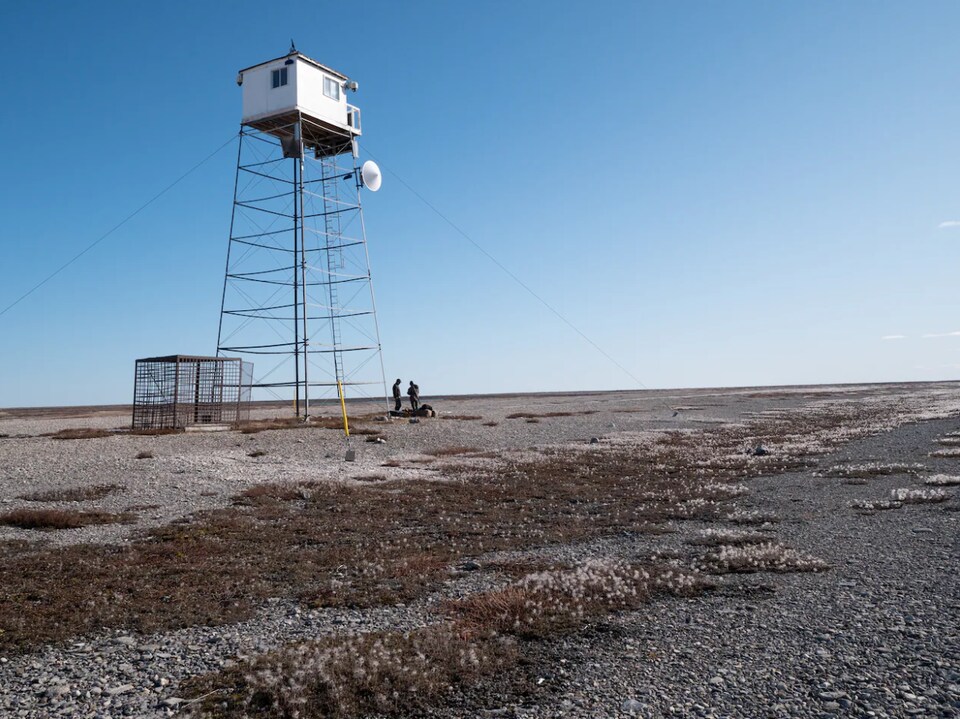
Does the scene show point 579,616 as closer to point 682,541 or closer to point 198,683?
point 198,683

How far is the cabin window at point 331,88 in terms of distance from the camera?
4703 centimetres

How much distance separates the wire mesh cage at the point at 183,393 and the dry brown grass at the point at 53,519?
71.0ft

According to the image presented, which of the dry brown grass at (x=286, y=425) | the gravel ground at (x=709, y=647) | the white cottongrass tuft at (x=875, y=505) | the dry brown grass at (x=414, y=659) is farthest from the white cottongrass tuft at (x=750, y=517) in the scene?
the dry brown grass at (x=286, y=425)

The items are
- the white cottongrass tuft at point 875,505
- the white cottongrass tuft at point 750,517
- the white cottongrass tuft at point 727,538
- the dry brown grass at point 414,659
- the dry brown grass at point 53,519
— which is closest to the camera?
the dry brown grass at point 414,659

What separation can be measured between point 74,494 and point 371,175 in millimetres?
33426

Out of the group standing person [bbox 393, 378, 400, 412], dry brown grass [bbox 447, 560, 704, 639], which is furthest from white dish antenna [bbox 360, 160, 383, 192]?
dry brown grass [bbox 447, 560, 704, 639]

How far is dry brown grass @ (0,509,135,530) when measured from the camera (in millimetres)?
15992

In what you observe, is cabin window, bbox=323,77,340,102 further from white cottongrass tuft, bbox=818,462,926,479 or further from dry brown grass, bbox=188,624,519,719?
dry brown grass, bbox=188,624,519,719

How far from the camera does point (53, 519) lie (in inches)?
636

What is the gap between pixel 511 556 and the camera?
537 inches

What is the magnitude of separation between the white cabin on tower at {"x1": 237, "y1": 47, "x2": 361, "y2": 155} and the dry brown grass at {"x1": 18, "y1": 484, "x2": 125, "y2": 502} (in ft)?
99.5

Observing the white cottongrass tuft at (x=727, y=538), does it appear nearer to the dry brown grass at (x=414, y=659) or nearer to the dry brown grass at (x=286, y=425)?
the dry brown grass at (x=414, y=659)

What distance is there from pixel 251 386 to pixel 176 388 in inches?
231

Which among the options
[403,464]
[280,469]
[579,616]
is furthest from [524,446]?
[579,616]
